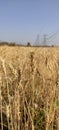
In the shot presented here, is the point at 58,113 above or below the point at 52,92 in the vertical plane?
below

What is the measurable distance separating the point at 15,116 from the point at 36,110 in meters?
0.54

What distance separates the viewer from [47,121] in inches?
65.2

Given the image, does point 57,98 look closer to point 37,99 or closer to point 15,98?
point 37,99

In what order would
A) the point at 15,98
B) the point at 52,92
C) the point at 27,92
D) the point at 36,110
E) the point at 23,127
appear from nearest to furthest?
the point at 15,98 → the point at 23,127 → the point at 52,92 → the point at 36,110 → the point at 27,92

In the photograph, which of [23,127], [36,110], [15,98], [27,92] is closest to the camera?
[15,98]

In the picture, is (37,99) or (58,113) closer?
(58,113)

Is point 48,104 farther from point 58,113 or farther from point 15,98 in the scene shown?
point 15,98

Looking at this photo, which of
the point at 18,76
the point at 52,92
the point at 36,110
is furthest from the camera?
the point at 36,110

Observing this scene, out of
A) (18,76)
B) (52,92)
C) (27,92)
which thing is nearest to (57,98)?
(52,92)

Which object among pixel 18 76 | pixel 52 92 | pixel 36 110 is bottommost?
pixel 36 110

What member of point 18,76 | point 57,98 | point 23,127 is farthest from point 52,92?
point 18,76

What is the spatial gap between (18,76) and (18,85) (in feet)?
0.28

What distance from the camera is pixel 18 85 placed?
167 cm

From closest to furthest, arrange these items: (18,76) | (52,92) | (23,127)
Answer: (18,76), (23,127), (52,92)
